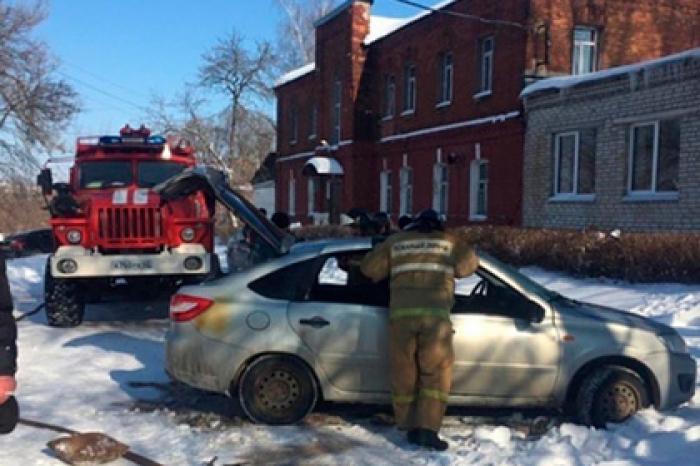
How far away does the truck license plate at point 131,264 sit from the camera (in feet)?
30.8

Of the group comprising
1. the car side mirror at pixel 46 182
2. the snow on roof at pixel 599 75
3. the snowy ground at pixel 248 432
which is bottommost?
the snowy ground at pixel 248 432

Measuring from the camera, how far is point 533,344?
5328mm

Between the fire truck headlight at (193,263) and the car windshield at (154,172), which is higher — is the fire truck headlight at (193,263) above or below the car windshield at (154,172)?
below

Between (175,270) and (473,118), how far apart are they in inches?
513

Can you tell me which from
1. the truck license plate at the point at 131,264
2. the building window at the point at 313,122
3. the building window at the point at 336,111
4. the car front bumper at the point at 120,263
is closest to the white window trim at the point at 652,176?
the car front bumper at the point at 120,263

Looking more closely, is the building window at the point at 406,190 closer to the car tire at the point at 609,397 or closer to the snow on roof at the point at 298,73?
the snow on roof at the point at 298,73

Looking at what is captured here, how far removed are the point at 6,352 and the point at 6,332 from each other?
0.27 feet

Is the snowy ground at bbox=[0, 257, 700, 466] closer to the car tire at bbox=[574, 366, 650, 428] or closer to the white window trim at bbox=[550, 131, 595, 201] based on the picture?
the car tire at bbox=[574, 366, 650, 428]

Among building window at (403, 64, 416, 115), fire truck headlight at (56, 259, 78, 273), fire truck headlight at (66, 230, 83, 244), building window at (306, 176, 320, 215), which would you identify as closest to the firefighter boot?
fire truck headlight at (56, 259, 78, 273)

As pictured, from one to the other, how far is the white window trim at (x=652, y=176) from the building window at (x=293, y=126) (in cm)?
2169

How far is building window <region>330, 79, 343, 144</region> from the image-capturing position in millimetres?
29594

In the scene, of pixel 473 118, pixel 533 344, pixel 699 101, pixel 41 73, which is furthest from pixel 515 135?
pixel 41 73

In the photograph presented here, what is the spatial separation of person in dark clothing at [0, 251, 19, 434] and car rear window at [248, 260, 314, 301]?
2.62 meters

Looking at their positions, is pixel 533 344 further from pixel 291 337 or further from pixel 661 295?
pixel 661 295
